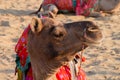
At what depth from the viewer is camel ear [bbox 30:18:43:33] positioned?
8.45ft

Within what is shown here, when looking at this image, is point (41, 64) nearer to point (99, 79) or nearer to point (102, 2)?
point (99, 79)

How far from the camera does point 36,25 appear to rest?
261 cm

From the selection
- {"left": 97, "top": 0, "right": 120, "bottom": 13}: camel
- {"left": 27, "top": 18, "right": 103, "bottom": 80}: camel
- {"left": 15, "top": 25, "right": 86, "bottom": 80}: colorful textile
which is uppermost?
{"left": 27, "top": 18, "right": 103, "bottom": 80}: camel

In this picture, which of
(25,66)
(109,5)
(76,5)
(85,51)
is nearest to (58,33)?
(25,66)

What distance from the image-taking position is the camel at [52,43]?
2.48 meters

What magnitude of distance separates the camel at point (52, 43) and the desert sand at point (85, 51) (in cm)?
215

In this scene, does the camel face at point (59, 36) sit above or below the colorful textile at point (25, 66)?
above

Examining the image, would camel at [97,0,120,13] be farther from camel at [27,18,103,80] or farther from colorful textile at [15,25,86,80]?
camel at [27,18,103,80]

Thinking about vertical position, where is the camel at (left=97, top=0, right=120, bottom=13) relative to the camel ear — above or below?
below

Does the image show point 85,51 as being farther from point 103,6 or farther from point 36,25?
point 36,25

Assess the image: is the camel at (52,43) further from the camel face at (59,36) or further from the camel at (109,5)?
the camel at (109,5)

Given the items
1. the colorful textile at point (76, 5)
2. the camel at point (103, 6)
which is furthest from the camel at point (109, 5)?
the colorful textile at point (76, 5)

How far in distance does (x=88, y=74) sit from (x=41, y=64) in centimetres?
230

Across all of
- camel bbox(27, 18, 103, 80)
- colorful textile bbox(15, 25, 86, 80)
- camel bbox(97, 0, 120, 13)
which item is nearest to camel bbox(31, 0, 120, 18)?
camel bbox(97, 0, 120, 13)
